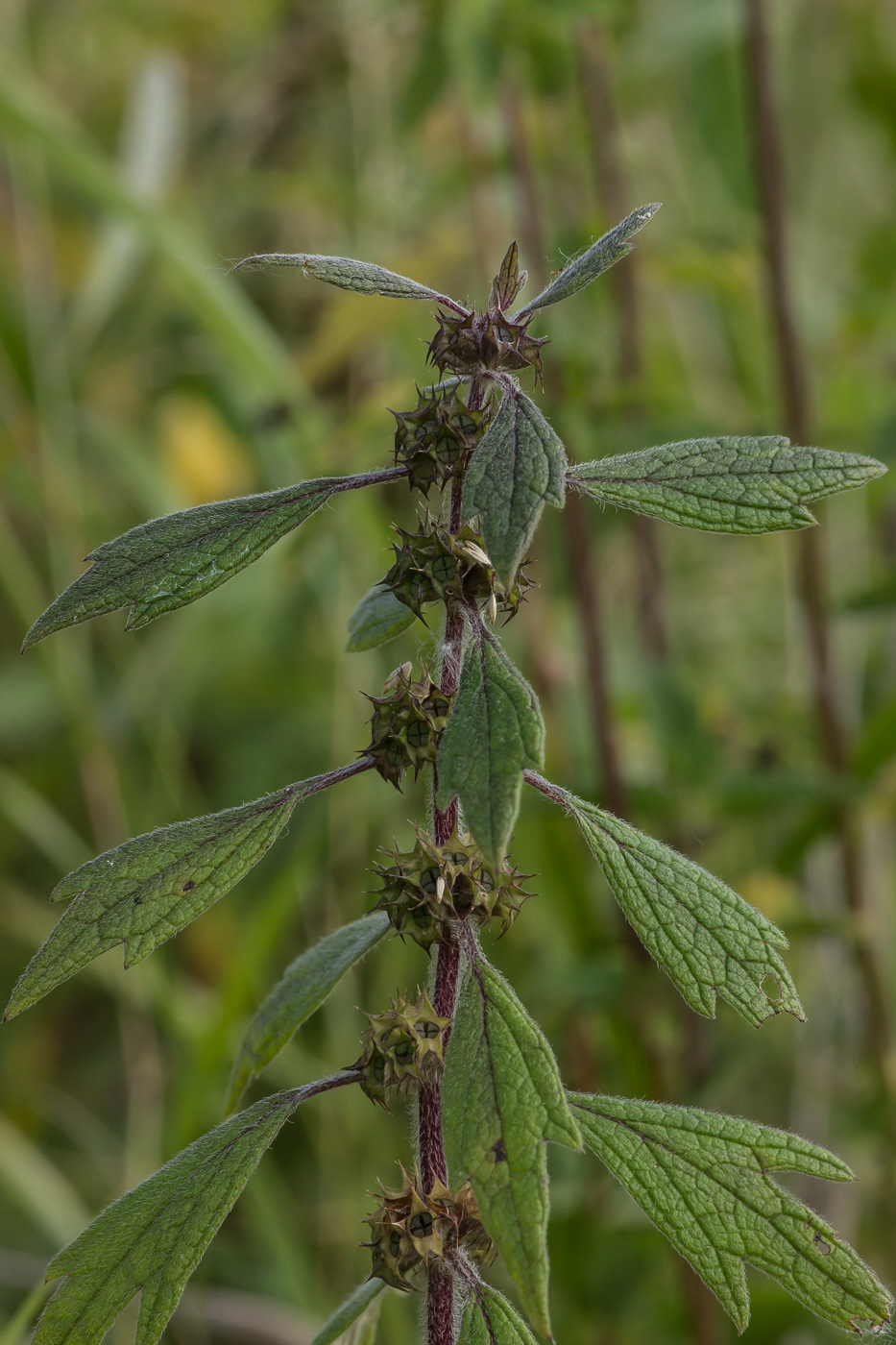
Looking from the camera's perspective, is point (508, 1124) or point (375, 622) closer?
point (508, 1124)

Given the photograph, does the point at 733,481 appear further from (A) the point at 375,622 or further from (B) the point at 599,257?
(A) the point at 375,622

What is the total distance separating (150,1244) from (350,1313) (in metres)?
0.11

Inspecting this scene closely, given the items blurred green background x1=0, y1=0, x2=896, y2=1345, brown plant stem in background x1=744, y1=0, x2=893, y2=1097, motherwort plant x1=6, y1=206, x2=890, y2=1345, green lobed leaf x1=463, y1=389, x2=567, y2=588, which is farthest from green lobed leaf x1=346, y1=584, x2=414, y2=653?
brown plant stem in background x1=744, y1=0, x2=893, y2=1097

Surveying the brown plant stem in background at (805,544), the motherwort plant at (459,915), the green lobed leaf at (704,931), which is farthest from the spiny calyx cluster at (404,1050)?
the brown plant stem in background at (805,544)

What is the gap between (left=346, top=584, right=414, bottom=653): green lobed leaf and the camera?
25.8 inches

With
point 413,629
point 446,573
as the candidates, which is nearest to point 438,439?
point 446,573

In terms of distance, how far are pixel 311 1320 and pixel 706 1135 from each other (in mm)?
1071

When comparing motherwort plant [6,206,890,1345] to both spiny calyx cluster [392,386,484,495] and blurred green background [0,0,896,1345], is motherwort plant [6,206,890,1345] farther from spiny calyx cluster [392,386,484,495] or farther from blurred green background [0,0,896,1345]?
blurred green background [0,0,896,1345]

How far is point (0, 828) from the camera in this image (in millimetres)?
2277

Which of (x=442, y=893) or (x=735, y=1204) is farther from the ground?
(x=442, y=893)

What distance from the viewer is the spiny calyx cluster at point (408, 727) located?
562 millimetres

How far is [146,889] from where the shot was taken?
54 centimetres

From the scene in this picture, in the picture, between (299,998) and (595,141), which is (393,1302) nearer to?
(299,998)

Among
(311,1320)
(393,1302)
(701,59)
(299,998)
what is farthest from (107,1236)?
(701,59)
